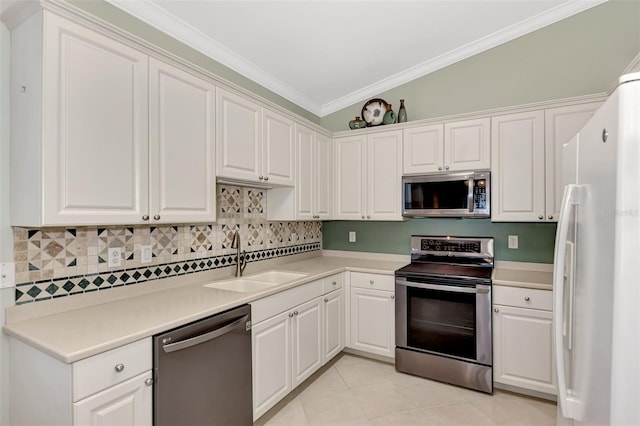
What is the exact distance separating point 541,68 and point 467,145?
934 mm

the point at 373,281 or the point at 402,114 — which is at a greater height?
the point at 402,114

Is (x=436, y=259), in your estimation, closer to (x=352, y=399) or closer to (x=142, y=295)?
(x=352, y=399)

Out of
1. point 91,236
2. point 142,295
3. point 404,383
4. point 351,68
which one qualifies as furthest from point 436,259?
point 91,236

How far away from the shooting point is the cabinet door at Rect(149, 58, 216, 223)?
1.78 meters

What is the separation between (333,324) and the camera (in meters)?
2.95

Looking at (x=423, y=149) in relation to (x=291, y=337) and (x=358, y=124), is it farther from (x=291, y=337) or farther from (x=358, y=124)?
(x=291, y=337)

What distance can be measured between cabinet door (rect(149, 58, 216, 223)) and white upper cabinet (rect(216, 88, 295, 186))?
10cm

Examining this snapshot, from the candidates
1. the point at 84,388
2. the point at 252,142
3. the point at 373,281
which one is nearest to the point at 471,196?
the point at 373,281

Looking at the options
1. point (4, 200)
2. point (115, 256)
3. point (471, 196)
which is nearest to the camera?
point (4, 200)

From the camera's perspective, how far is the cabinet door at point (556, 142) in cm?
249

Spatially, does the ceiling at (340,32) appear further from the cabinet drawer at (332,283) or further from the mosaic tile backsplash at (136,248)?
the cabinet drawer at (332,283)

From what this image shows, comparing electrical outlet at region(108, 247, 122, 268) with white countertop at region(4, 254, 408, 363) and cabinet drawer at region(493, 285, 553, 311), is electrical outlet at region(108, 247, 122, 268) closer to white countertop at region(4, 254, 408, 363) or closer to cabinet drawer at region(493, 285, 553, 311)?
white countertop at region(4, 254, 408, 363)

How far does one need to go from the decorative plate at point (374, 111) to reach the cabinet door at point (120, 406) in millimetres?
2857

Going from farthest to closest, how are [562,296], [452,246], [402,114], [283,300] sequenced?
[402,114]
[452,246]
[283,300]
[562,296]
